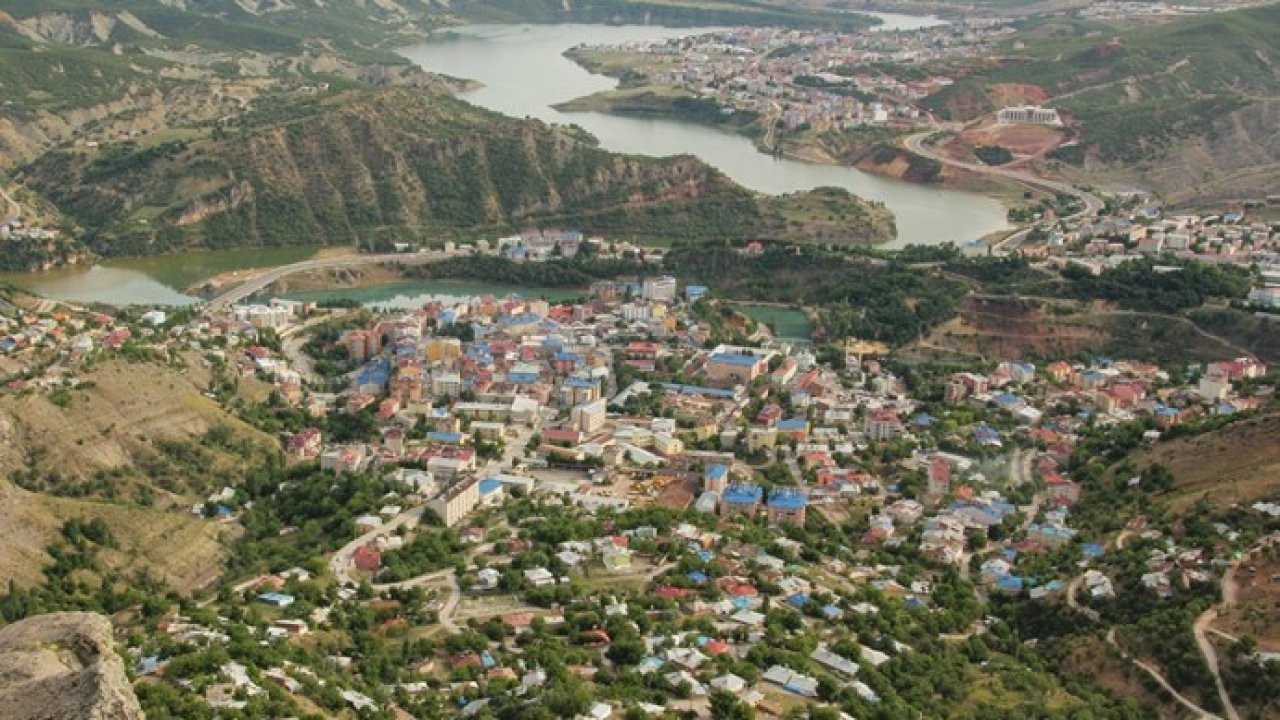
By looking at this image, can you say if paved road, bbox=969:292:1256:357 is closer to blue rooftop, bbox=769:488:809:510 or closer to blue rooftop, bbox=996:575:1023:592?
blue rooftop, bbox=769:488:809:510

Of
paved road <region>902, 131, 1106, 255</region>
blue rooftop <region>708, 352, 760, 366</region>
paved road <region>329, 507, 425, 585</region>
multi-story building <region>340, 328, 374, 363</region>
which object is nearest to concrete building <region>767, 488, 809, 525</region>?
paved road <region>329, 507, 425, 585</region>

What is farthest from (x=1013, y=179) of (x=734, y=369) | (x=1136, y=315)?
(x=734, y=369)

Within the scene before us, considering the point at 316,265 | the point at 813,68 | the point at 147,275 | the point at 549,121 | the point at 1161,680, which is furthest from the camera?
the point at 813,68

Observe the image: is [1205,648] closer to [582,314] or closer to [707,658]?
[707,658]

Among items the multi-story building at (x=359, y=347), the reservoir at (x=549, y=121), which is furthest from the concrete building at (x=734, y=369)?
the multi-story building at (x=359, y=347)

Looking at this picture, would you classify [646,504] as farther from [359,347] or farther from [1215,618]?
[359,347]

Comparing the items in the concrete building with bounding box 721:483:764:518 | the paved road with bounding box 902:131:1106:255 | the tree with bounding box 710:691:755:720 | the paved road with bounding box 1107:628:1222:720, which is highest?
the tree with bounding box 710:691:755:720
